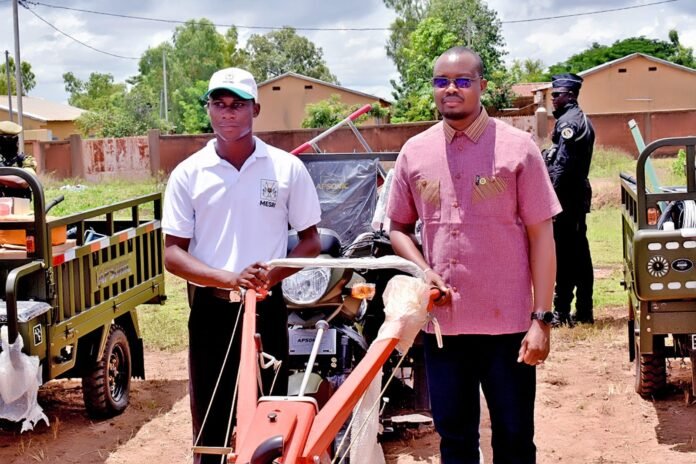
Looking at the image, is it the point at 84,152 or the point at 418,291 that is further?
the point at 84,152

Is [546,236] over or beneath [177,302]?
over

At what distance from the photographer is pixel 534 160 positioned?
3809mm

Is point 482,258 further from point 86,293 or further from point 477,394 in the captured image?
point 86,293

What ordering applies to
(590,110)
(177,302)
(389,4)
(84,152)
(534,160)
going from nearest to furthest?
Answer: (534,160), (177,302), (84,152), (590,110), (389,4)

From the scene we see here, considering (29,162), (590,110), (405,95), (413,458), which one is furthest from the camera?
(590,110)

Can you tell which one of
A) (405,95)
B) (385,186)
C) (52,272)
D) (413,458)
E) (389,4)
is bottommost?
(413,458)

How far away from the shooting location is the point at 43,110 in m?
61.8

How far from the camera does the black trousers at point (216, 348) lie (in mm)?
4238

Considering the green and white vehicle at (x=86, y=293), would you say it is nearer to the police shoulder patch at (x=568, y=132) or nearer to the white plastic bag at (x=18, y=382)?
the white plastic bag at (x=18, y=382)

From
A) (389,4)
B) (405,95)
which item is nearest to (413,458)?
(405,95)

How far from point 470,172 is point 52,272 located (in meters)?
2.96

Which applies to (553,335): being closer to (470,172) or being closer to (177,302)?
(177,302)

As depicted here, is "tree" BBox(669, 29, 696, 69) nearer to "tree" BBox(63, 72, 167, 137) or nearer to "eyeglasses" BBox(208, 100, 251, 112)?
"tree" BBox(63, 72, 167, 137)

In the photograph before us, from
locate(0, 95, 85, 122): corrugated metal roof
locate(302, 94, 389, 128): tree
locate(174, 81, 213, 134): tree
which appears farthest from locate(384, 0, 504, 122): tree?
locate(0, 95, 85, 122): corrugated metal roof
